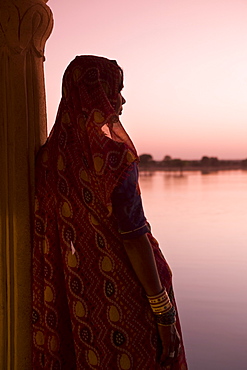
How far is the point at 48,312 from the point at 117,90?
56cm

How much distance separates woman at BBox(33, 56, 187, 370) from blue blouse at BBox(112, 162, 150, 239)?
2cm

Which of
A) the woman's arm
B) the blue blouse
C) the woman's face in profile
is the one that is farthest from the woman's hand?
the woman's face in profile

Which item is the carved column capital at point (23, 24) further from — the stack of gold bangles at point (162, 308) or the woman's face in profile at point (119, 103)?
the stack of gold bangles at point (162, 308)

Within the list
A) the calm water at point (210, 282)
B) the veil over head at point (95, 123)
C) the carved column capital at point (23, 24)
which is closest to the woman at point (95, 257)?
the veil over head at point (95, 123)

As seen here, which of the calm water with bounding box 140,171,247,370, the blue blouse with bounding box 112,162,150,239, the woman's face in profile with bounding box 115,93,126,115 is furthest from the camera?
the calm water with bounding box 140,171,247,370

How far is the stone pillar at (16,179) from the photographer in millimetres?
1277

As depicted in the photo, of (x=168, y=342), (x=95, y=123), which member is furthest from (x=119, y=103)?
(x=168, y=342)

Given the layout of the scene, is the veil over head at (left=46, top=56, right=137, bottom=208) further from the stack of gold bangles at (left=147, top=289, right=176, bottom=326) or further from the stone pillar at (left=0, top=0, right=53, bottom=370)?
the stack of gold bangles at (left=147, top=289, right=176, bottom=326)

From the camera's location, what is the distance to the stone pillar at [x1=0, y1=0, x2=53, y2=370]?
128 cm

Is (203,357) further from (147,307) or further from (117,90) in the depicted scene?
(117,90)

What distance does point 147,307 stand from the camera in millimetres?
1205

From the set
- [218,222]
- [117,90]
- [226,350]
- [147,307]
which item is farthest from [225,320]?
[218,222]

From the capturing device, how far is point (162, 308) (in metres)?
1.17

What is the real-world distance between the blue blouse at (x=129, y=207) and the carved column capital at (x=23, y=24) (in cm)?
44
